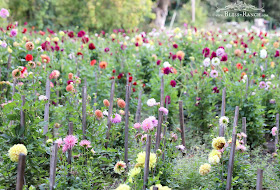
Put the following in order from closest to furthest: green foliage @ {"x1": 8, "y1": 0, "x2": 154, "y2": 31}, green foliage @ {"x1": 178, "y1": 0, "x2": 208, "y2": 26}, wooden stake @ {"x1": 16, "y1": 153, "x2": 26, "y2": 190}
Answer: wooden stake @ {"x1": 16, "y1": 153, "x2": 26, "y2": 190}
green foliage @ {"x1": 8, "y1": 0, "x2": 154, "y2": 31}
green foliage @ {"x1": 178, "y1": 0, "x2": 208, "y2": 26}

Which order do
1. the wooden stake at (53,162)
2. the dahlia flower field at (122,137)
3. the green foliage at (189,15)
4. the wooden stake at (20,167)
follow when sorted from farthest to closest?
the green foliage at (189,15) < the dahlia flower field at (122,137) < the wooden stake at (53,162) < the wooden stake at (20,167)

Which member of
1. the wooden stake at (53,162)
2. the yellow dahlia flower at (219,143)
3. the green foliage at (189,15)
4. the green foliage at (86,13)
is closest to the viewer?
the wooden stake at (53,162)

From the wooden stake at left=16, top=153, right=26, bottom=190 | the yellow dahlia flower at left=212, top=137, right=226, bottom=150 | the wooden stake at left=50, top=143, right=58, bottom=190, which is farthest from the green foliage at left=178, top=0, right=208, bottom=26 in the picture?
the wooden stake at left=16, top=153, right=26, bottom=190

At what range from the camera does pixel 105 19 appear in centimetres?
1480

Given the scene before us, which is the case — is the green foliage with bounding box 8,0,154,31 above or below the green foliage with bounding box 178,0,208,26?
below

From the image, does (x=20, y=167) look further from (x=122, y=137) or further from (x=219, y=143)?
(x=122, y=137)

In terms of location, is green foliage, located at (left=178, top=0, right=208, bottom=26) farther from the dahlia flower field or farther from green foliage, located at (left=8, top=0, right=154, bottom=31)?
the dahlia flower field

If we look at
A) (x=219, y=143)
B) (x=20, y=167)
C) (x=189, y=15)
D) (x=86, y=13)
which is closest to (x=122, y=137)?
(x=219, y=143)

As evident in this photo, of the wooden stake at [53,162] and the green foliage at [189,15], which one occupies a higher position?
the green foliage at [189,15]

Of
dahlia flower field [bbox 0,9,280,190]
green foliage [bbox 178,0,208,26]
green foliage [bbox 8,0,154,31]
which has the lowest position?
dahlia flower field [bbox 0,9,280,190]

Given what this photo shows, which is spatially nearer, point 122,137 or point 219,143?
point 219,143

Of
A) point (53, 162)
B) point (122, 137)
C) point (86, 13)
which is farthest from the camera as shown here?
point (86, 13)

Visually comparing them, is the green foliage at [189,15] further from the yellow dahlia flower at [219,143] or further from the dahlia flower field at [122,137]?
the yellow dahlia flower at [219,143]

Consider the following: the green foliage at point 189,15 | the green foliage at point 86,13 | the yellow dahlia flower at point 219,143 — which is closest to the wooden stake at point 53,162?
the yellow dahlia flower at point 219,143
